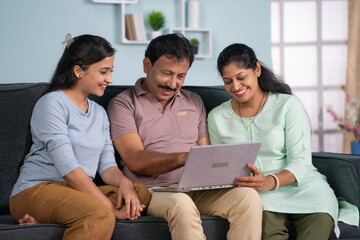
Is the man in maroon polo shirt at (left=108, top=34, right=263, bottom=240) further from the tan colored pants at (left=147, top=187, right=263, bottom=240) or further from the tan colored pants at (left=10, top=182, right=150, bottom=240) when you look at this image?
the tan colored pants at (left=10, top=182, right=150, bottom=240)

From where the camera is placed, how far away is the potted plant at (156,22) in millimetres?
4805

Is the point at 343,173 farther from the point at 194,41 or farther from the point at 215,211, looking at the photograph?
the point at 194,41

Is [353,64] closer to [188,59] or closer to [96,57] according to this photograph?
[188,59]

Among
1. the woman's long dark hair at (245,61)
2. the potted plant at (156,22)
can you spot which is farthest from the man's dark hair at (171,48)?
the potted plant at (156,22)

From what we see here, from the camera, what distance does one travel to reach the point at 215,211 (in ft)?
6.50

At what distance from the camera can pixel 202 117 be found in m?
2.41

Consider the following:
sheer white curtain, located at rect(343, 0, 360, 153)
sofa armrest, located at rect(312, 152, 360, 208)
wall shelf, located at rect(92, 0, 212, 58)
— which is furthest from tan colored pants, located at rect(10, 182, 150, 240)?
sheer white curtain, located at rect(343, 0, 360, 153)

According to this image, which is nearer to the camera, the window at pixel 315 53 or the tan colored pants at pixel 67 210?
the tan colored pants at pixel 67 210

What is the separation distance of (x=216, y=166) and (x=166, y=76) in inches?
22.0

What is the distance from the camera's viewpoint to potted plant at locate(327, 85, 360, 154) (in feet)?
16.4

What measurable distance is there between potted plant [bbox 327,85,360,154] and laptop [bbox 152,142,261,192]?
321cm

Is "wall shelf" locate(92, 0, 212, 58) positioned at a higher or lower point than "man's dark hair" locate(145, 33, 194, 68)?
higher

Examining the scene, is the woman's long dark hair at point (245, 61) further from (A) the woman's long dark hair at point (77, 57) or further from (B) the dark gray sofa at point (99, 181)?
(A) the woman's long dark hair at point (77, 57)

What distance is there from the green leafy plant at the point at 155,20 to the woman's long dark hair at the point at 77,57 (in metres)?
2.77
